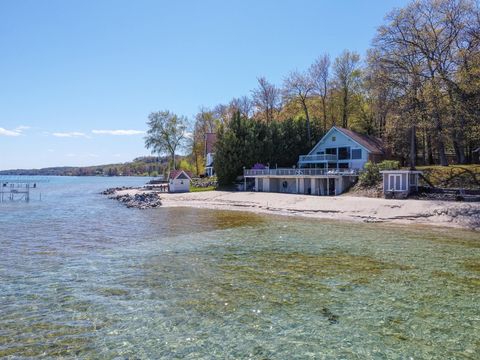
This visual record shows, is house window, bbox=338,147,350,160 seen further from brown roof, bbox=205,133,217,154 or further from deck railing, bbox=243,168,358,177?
brown roof, bbox=205,133,217,154

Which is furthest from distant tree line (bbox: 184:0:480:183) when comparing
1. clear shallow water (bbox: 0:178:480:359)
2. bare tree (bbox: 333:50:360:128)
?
clear shallow water (bbox: 0:178:480:359)

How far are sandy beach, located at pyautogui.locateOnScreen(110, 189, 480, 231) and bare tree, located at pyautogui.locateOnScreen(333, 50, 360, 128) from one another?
21.6m

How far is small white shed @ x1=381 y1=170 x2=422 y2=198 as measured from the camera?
31500mm

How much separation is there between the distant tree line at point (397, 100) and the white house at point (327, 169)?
121 inches

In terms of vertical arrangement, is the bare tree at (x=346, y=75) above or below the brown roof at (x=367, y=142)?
above

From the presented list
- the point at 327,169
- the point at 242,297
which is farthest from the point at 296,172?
the point at 242,297

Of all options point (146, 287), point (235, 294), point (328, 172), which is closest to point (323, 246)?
point (235, 294)

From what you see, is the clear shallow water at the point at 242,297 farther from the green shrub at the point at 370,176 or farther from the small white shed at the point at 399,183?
the green shrub at the point at 370,176

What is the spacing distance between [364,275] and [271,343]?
20.0ft

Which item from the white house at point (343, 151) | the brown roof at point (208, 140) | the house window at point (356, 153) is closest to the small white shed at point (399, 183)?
the white house at point (343, 151)

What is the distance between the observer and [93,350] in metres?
7.21

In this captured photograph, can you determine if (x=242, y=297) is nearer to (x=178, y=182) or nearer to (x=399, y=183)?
(x=399, y=183)

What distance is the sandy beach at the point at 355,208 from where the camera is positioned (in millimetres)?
24703

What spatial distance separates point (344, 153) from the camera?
144 ft
